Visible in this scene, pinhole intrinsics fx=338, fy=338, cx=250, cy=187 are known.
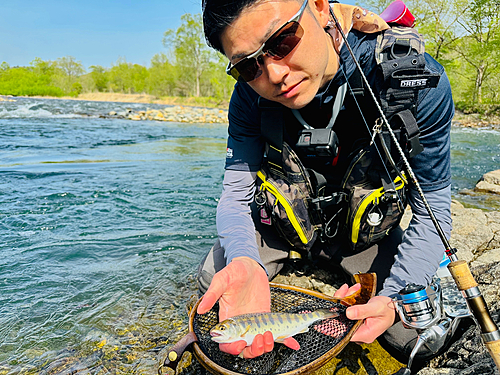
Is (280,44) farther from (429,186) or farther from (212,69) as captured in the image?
(212,69)

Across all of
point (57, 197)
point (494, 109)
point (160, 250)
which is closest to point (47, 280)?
point (160, 250)

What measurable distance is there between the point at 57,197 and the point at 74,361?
14.4 ft

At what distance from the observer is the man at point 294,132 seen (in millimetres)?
1818

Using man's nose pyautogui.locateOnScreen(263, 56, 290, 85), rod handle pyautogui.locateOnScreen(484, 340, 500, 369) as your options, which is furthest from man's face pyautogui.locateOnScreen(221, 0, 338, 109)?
rod handle pyautogui.locateOnScreen(484, 340, 500, 369)

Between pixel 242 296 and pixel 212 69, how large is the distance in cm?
6035

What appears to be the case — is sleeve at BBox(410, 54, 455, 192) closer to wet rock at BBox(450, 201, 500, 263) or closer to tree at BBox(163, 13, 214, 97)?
wet rock at BBox(450, 201, 500, 263)

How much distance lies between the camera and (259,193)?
113 inches

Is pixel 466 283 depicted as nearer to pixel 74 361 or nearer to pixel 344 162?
pixel 344 162

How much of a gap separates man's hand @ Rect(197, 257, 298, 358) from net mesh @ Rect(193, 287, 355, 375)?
11cm

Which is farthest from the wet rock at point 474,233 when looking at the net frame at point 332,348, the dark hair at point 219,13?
the dark hair at point 219,13

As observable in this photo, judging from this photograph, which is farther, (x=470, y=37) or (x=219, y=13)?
(x=470, y=37)

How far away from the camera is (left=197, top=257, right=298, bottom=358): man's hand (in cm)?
175

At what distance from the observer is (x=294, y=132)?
269 centimetres

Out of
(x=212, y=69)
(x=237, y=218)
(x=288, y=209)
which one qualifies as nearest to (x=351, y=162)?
(x=288, y=209)
